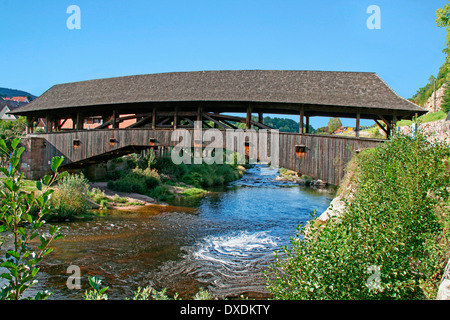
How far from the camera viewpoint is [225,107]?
551 inches

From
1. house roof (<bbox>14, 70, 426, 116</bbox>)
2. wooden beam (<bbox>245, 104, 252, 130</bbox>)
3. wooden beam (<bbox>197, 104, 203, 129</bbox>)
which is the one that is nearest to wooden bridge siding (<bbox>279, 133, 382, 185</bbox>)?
house roof (<bbox>14, 70, 426, 116</bbox>)

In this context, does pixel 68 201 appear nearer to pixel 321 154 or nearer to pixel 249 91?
pixel 249 91

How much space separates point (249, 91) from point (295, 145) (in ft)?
9.64

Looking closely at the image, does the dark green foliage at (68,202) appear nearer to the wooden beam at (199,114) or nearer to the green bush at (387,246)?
the wooden beam at (199,114)

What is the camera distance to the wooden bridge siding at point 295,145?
11.5m

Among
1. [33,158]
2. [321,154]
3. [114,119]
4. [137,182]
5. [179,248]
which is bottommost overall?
[179,248]

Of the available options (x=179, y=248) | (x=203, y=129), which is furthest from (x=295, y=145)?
(x=179, y=248)

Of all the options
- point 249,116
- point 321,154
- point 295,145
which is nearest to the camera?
point 321,154

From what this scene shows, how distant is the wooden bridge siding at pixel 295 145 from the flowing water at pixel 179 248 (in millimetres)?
2296

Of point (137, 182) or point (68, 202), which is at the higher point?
point (137, 182)

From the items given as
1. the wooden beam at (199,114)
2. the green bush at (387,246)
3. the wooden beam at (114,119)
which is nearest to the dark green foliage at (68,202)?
the wooden beam at (114,119)
